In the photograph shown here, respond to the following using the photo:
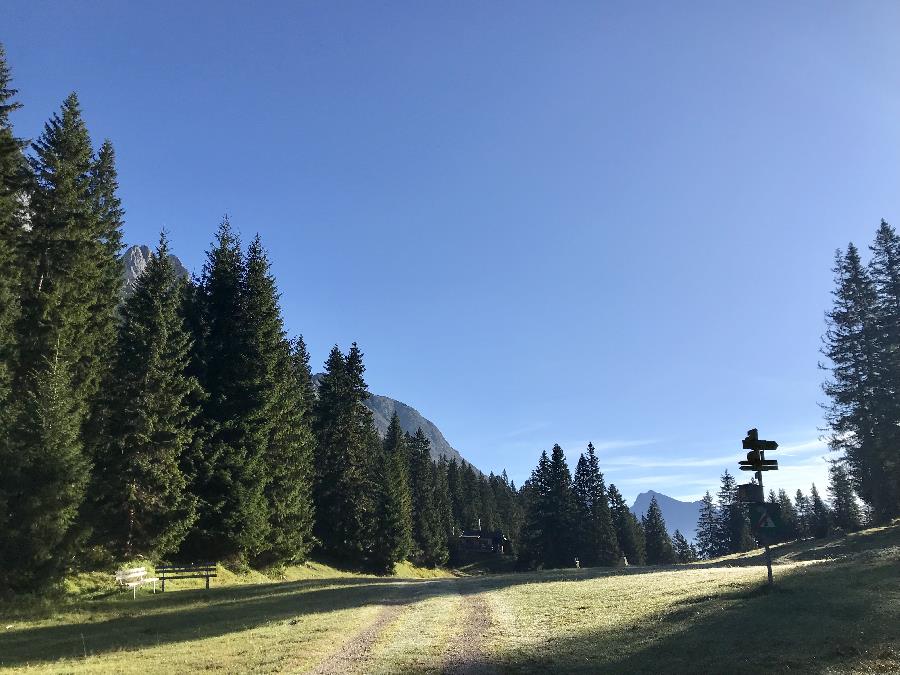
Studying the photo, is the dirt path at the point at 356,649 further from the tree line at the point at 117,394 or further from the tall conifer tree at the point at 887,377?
the tall conifer tree at the point at 887,377

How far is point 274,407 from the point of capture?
158 ft

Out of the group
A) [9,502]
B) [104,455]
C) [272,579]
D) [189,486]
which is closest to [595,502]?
[272,579]

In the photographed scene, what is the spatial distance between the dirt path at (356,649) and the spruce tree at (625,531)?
99664 millimetres

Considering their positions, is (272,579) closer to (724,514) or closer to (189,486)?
(189,486)

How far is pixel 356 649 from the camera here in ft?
51.4

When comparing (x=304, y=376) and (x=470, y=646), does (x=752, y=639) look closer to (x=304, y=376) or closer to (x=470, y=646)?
(x=470, y=646)

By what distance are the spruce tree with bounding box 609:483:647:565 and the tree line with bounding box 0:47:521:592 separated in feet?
270

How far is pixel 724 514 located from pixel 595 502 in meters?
59.7

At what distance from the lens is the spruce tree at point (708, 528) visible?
146m

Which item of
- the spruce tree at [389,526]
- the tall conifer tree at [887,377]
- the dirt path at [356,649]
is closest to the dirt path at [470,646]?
the dirt path at [356,649]

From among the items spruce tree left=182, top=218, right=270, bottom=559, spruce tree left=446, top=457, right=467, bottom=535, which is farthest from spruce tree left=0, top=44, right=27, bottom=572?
spruce tree left=446, top=457, right=467, bottom=535

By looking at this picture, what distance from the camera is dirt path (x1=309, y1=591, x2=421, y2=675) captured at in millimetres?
13461

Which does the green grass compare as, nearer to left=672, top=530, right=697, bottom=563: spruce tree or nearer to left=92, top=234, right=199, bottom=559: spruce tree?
left=92, top=234, right=199, bottom=559: spruce tree

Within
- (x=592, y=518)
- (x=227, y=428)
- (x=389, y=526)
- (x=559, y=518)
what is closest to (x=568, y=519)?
(x=559, y=518)
